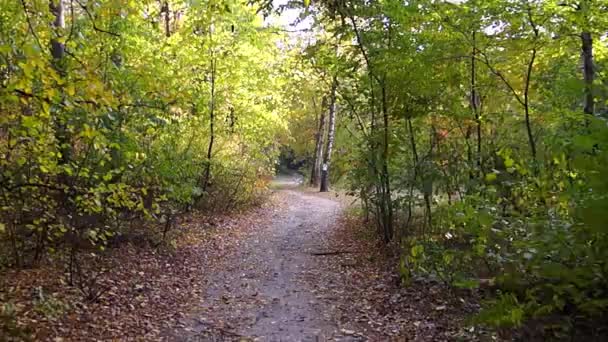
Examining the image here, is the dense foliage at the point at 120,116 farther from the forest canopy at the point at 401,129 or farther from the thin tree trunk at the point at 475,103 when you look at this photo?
the thin tree trunk at the point at 475,103

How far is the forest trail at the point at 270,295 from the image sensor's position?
244 inches

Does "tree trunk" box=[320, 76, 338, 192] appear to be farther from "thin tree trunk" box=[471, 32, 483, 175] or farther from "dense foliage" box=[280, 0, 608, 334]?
"dense foliage" box=[280, 0, 608, 334]

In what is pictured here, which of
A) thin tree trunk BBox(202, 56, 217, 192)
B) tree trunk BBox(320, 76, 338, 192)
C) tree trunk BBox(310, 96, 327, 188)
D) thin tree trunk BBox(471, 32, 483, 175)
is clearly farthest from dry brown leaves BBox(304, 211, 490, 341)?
tree trunk BBox(310, 96, 327, 188)

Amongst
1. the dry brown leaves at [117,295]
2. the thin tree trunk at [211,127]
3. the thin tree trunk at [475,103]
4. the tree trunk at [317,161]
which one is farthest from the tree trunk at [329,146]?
the dry brown leaves at [117,295]

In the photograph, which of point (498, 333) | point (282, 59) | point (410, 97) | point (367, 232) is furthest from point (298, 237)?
point (498, 333)

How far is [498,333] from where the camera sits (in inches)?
196

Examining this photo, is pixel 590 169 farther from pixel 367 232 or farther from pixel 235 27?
pixel 235 27

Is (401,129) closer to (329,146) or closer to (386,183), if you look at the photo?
(386,183)

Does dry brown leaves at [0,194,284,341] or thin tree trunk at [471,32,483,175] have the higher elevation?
thin tree trunk at [471,32,483,175]

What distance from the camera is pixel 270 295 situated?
7840 mm

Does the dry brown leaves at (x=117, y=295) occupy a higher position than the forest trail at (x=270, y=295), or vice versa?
the dry brown leaves at (x=117, y=295)

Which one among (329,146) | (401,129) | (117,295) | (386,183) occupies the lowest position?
(117,295)

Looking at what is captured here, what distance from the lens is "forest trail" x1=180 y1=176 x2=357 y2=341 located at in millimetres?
6201

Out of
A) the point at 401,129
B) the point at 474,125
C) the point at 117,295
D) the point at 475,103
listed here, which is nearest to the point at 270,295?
→ the point at 117,295
